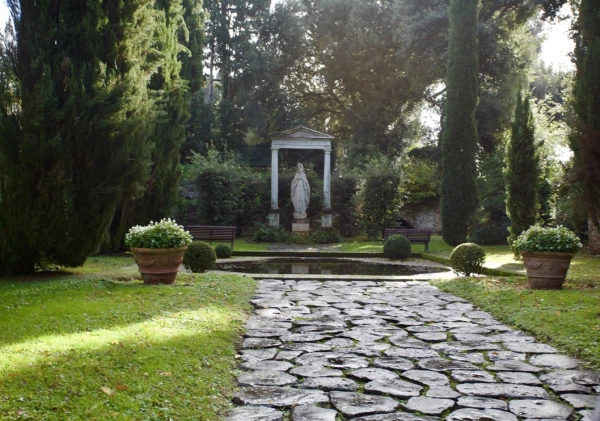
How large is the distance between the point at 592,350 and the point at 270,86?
90.3ft

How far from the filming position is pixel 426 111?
104ft

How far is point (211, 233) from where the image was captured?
1678 cm

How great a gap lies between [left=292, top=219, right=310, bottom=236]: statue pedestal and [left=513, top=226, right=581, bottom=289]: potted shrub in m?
14.3

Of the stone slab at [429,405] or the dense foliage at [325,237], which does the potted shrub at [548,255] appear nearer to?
the stone slab at [429,405]

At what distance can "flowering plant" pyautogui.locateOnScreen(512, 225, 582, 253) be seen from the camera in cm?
855

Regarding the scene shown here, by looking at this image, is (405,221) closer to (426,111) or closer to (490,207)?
(490,207)

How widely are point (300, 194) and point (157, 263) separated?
582 inches

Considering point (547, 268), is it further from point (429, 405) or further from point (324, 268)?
point (324, 268)

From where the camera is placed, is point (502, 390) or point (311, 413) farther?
point (502, 390)

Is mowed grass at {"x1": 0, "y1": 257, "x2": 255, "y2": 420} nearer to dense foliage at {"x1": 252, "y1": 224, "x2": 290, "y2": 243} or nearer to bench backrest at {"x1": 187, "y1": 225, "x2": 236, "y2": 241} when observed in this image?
bench backrest at {"x1": 187, "y1": 225, "x2": 236, "y2": 241}

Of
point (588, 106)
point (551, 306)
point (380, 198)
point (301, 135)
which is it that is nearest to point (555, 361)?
point (551, 306)

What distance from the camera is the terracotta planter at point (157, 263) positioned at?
8367mm

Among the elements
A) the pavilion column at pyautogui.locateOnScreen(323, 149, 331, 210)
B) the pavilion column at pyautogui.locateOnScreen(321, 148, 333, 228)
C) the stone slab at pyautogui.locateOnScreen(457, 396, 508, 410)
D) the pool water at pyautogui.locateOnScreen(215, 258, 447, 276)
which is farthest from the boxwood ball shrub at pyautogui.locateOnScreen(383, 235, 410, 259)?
the stone slab at pyautogui.locateOnScreen(457, 396, 508, 410)

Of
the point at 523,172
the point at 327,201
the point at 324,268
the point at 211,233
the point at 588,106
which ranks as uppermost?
the point at 588,106
